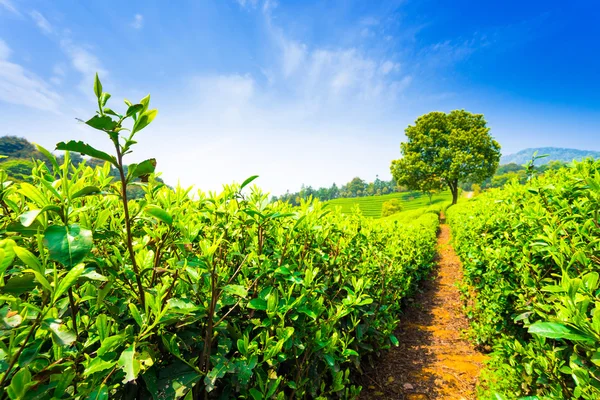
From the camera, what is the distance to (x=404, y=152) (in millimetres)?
33250

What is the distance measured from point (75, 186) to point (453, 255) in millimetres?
12691

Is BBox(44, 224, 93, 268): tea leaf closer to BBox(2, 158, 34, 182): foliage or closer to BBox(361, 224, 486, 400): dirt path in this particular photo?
BBox(2, 158, 34, 182): foliage

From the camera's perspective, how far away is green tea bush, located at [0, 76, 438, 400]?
742 millimetres

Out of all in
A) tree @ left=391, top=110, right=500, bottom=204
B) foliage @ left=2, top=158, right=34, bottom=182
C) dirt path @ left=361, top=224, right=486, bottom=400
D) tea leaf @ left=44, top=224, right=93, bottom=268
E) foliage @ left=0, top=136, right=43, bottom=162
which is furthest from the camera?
foliage @ left=0, top=136, right=43, bottom=162

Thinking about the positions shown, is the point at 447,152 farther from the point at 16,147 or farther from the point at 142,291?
the point at 16,147

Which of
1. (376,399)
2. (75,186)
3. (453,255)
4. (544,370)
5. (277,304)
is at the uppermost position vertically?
(75,186)

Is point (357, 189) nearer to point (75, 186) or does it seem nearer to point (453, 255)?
point (453, 255)

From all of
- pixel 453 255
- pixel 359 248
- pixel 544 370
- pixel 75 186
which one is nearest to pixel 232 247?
pixel 75 186

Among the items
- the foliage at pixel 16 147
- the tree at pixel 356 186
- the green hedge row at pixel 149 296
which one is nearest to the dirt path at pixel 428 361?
the green hedge row at pixel 149 296

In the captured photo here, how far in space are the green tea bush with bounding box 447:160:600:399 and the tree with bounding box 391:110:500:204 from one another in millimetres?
29413

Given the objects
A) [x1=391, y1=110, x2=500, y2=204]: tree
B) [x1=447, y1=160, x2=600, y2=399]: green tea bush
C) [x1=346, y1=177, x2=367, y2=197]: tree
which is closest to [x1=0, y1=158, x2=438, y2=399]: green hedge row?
[x1=447, y1=160, x2=600, y2=399]: green tea bush

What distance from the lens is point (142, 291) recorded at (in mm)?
986

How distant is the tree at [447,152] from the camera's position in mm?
28938

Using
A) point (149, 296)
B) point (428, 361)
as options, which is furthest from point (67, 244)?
point (428, 361)
